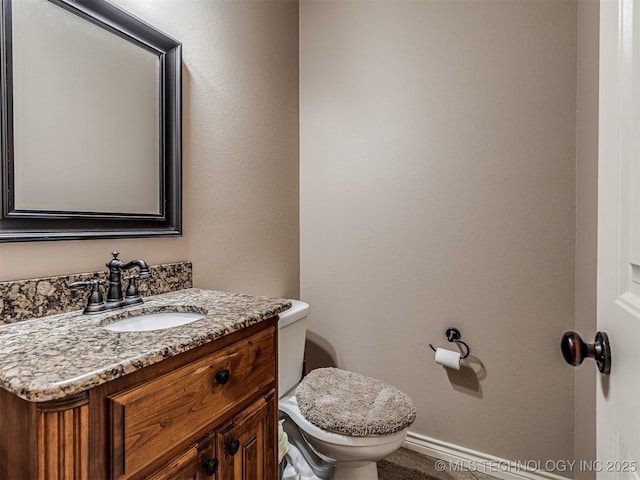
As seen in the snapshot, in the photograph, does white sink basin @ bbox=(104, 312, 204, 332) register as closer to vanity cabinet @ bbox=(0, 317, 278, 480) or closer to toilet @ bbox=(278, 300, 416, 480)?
vanity cabinet @ bbox=(0, 317, 278, 480)

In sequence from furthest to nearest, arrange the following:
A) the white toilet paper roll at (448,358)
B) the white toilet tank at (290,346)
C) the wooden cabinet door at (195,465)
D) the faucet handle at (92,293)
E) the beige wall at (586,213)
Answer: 1. the white toilet paper roll at (448,358)
2. the white toilet tank at (290,346)
3. the beige wall at (586,213)
4. the faucet handle at (92,293)
5. the wooden cabinet door at (195,465)

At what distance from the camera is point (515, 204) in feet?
5.13

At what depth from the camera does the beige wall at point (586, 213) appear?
1.20 metres

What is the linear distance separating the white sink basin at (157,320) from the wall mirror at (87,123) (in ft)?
0.94

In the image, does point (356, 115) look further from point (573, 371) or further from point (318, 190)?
point (573, 371)

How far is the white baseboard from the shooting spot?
A: 1.55m

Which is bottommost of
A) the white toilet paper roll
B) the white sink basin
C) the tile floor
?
the tile floor

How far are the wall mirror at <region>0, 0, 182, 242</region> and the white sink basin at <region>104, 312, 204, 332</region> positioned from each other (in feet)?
0.94

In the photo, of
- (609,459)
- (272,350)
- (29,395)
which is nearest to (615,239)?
(609,459)

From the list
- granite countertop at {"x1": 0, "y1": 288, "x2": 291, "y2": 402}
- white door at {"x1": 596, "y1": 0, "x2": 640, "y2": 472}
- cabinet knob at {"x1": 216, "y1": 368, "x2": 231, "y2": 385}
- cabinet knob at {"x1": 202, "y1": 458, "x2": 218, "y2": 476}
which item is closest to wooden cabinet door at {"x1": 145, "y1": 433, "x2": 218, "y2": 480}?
cabinet knob at {"x1": 202, "y1": 458, "x2": 218, "y2": 476}

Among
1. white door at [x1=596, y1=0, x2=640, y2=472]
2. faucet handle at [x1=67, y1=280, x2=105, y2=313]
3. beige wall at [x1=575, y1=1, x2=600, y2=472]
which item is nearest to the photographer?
white door at [x1=596, y1=0, x2=640, y2=472]

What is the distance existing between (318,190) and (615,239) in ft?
5.16

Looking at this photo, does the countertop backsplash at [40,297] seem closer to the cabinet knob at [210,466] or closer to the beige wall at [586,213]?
the cabinet knob at [210,466]

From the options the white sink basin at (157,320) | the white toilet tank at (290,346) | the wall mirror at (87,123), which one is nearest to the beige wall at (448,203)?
the white toilet tank at (290,346)
